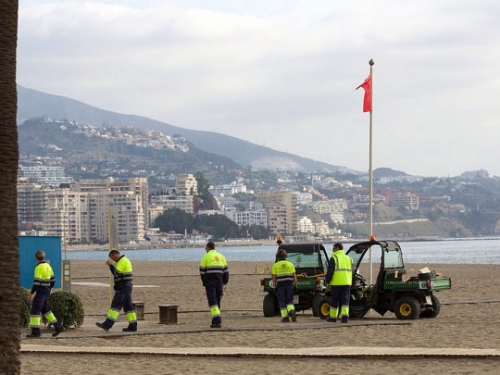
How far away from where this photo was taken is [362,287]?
22.4 metres

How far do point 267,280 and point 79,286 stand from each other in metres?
20.6

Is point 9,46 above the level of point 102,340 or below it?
above

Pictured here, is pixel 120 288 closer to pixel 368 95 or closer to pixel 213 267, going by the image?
pixel 213 267

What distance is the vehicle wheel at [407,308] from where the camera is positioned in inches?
851

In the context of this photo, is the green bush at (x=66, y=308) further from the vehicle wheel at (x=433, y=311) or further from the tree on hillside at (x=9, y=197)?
the tree on hillside at (x=9, y=197)

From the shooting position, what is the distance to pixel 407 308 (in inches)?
855

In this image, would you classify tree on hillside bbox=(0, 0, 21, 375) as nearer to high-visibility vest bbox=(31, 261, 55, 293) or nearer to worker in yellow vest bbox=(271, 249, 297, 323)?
high-visibility vest bbox=(31, 261, 55, 293)

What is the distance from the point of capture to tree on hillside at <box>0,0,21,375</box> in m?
8.52

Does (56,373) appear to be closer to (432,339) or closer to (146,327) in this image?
(432,339)

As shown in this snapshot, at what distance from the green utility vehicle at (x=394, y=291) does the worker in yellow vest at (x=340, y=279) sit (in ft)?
3.20

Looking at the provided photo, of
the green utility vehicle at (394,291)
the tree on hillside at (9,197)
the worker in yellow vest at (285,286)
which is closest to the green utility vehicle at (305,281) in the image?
the green utility vehicle at (394,291)

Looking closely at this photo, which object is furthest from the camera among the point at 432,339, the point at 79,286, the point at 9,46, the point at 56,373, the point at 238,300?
the point at 79,286

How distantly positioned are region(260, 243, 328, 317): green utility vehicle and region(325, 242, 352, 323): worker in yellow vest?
1685 millimetres

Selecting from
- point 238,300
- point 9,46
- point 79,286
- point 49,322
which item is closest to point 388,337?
point 49,322
